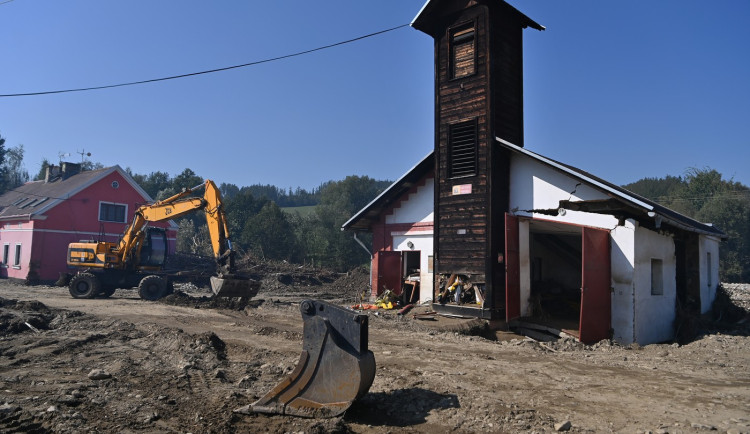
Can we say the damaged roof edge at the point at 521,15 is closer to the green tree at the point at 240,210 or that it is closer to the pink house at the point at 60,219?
the pink house at the point at 60,219

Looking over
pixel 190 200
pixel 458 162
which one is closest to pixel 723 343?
pixel 458 162

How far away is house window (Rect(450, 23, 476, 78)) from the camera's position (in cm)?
1468

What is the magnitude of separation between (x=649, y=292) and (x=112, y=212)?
3067 centimetres

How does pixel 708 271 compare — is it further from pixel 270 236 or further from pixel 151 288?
pixel 270 236

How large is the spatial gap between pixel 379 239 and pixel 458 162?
4.99m

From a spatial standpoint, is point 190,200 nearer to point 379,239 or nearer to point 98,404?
point 379,239

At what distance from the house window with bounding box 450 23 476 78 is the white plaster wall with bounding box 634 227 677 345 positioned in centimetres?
630

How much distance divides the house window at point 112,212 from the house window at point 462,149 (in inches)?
1004

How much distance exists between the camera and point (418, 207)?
17.6m

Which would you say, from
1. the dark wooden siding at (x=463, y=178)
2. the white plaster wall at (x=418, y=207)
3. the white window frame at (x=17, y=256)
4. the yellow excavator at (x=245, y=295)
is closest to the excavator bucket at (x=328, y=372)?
the yellow excavator at (x=245, y=295)

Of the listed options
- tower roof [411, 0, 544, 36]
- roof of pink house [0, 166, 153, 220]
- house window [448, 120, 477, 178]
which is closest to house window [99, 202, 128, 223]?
roof of pink house [0, 166, 153, 220]

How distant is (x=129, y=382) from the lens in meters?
6.97

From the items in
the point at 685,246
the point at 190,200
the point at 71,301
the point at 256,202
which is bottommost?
the point at 71,301

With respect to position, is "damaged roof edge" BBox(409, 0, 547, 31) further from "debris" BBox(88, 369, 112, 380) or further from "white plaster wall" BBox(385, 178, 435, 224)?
"debris" BBox(88, 369, 112, 380)
